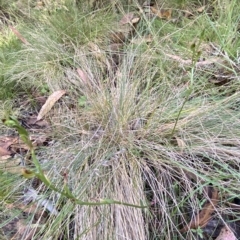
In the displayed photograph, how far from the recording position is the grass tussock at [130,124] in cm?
136

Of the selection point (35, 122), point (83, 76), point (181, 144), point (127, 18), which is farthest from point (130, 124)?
point (127, 18)

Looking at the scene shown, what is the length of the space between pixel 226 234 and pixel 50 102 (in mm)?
1031

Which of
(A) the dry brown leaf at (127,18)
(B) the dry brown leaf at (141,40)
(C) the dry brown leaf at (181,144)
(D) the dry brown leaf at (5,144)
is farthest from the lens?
(A) the dry brown leaf at (127,18)

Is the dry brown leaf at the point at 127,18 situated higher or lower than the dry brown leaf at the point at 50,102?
higher

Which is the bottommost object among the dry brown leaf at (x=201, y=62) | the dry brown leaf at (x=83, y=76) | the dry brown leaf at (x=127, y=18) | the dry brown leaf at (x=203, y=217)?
the dry brown leaf at (x=203, y=217)

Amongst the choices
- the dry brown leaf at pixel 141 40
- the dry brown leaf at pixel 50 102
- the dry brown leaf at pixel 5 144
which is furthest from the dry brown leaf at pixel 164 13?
the dry brown leaf at pixel 5 144

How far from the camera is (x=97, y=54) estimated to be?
1989 mm

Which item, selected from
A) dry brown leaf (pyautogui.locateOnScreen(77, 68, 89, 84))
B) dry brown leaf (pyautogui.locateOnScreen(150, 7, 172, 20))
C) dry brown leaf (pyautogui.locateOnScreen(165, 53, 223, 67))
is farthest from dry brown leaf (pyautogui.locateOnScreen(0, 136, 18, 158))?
dry brown leaf (pyautogui.locateOnScreen(150, 7, 172, 20))

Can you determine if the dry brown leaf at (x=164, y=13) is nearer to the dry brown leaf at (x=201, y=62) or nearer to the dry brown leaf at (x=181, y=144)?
the dry brown leaf at (x=201, y=62)

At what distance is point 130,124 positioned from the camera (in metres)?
1.60

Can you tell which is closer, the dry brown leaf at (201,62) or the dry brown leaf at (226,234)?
the dry brown leaf at (226,234)

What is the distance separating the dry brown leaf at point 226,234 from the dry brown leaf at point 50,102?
3.27 feet

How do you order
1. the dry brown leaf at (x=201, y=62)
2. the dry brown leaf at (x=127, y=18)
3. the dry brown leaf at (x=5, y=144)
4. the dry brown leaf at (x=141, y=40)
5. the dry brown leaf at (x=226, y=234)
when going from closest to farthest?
the dry brown leaf at (x=226, y=234)
the dry brown leaf at (x=5, y=144)
the dry brown leaf at (x=201, y=62)
the dry brown leaf at (x=141, y=40)
the dry brown leaf at (x=127, y=18)

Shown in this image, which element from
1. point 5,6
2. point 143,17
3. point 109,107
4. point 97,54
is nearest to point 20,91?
point 97,54
